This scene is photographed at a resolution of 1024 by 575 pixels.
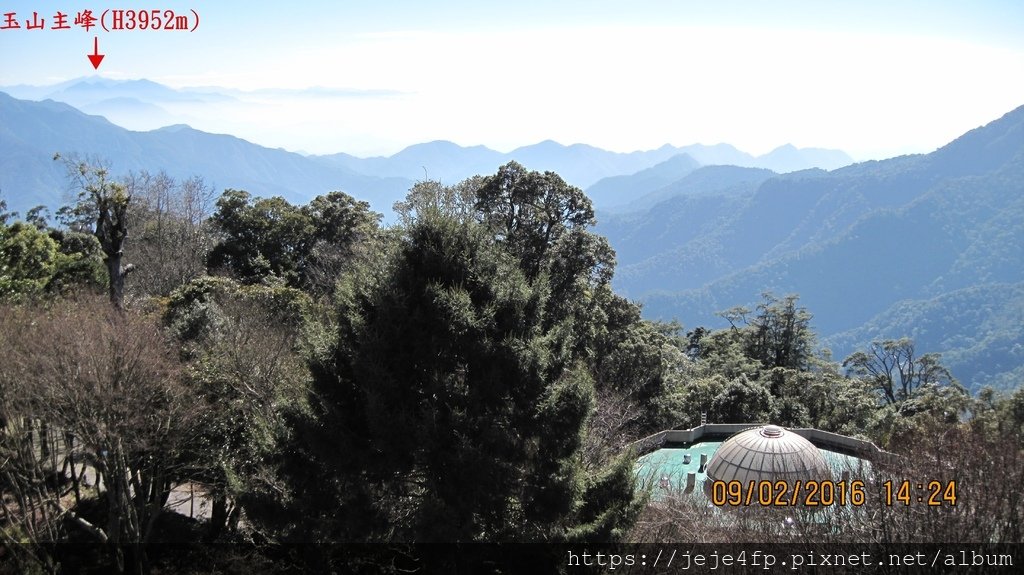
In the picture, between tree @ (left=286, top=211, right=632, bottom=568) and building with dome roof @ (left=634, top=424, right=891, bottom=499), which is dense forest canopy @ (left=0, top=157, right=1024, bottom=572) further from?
Result: building with dome roof @ (left=634, top=424, right=891, bottom=499)

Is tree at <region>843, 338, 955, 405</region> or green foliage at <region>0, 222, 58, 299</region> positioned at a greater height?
green foliage at <region>0, 222, 58, 299</region>

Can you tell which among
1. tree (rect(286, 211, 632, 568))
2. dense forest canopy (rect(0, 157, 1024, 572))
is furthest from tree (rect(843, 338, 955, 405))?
tree (rect(286, 211, 632, 568))

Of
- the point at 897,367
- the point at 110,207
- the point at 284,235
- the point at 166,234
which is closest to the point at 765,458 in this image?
the point at 110,207

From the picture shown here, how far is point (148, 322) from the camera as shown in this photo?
16203 mm

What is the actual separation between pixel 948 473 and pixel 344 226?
30.4 metres

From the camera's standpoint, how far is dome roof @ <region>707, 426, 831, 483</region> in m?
18.0

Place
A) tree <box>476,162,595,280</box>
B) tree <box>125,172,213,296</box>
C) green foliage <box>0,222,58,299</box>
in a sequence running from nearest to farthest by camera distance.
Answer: green foliage <box>0,222,58,299</box> → tree <box>476,162,595,280</box> → tree <box>125,172,213,296</box>

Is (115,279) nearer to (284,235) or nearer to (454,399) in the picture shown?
(454,399)

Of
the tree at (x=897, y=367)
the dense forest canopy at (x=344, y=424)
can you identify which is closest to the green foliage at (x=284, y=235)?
the dense forest canopy at (x=344, y=424)

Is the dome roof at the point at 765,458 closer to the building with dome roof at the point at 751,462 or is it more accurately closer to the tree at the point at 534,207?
the building with dome roof at the point at 751,462

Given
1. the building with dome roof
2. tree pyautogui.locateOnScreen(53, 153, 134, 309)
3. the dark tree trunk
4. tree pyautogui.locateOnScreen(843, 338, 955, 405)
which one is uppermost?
tree pyautogui.locateOnScreen(53, 153, 134, 309)

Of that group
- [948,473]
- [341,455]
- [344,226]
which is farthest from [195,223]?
[948,473]

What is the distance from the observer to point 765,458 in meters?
18.4

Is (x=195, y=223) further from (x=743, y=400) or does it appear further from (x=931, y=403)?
(x=931, y=403)
